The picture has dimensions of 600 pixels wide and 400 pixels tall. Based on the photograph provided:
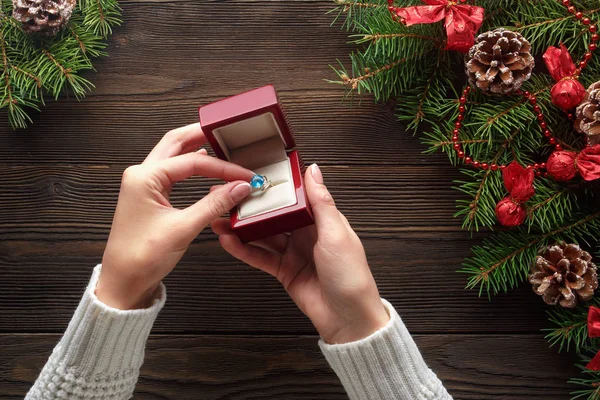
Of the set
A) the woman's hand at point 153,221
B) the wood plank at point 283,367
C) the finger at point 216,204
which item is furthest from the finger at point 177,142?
the wood plank at point 283,367

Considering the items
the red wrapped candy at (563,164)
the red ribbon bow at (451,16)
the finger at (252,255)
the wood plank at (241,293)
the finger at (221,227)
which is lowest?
the wood plank at (241,293)

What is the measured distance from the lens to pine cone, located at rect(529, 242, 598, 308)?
0.88 metres

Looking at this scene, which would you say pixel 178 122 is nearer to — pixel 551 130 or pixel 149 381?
pixel 149 381

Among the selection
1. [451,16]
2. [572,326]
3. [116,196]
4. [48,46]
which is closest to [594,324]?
[572,326]

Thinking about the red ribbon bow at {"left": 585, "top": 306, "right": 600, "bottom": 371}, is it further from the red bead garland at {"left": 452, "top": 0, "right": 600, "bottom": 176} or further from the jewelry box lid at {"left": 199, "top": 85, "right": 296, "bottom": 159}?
the jewelry box lid at {"left": 199, "top": 85, "right": 296, "bottom": 159}

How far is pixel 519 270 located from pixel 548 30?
1.50ft

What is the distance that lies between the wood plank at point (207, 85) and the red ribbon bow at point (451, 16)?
19 cm

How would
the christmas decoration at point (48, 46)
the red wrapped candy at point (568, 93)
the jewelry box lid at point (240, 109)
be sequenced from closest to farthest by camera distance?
the jewelry box lid at point (240, 109) < the red wrapped candy at point (568, 93) < the christmas decoration at point (48, 46)

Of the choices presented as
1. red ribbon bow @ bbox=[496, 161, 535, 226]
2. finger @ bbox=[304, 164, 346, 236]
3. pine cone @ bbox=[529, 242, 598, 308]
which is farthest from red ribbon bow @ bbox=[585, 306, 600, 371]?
finger @ bbox=[304, 164, 346, 236]

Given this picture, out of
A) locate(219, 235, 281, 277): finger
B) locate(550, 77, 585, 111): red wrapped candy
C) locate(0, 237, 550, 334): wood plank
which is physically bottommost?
locate(0, 237, 550, 334): wood plank

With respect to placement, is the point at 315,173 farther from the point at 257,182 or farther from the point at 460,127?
the point at 460,127

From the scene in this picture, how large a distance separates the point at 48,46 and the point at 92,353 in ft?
2.00

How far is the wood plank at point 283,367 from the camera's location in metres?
0.98

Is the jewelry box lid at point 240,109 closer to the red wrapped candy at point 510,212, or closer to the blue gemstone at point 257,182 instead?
the blue gemstone at point 257,182
